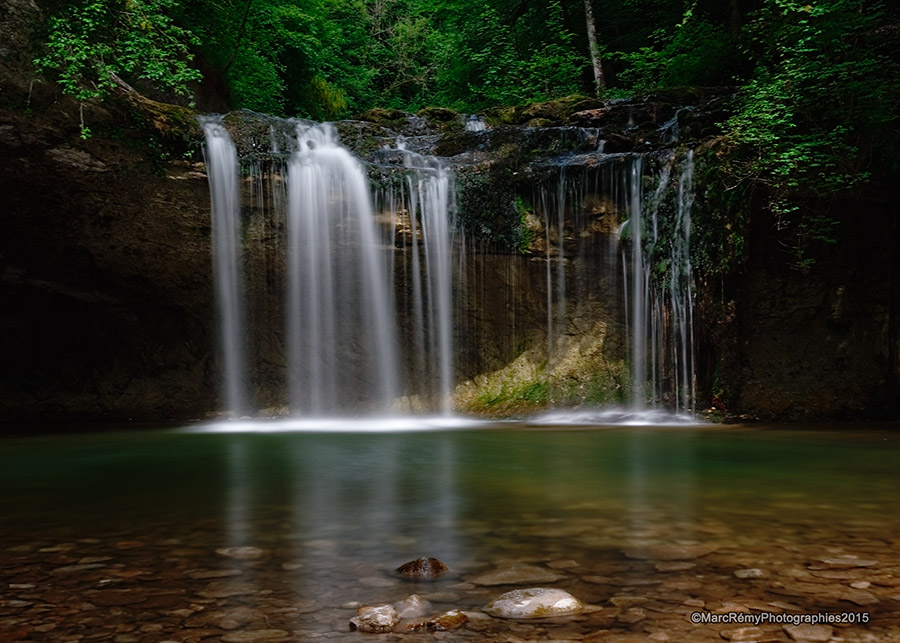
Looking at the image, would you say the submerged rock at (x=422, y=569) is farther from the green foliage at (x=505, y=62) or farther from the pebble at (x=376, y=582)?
the green foliage at (x=505, y=62)

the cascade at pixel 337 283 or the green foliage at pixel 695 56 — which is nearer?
the cascade at pixel 337 283

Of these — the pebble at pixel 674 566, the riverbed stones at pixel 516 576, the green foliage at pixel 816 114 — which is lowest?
the pebble at pixel 674 566

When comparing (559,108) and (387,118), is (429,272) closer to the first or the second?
(387,118)

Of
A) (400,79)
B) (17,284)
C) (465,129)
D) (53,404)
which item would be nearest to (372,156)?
(465,129)

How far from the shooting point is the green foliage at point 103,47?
28.4 feet

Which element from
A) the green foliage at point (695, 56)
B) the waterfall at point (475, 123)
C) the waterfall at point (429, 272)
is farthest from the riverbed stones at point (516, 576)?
the green foliage at point (695, 56)

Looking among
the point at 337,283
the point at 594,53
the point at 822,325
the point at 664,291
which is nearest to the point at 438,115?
the point at 337,283

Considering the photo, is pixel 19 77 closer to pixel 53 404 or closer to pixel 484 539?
pixel 53 404

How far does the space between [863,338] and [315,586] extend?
32.7 ft

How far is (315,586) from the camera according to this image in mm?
2711

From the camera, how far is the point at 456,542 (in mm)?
3389

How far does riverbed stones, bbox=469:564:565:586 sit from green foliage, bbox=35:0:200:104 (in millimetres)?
8468

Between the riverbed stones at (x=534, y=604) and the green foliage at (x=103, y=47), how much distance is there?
8724 mm

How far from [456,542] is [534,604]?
102 centimetres
